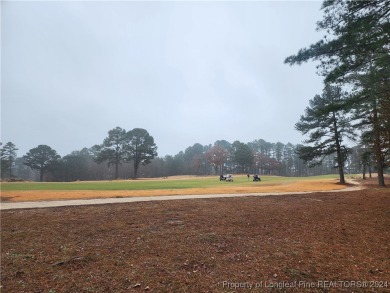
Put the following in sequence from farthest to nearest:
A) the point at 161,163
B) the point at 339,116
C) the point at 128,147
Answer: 1. the point at 161,163
2. the point at 128,147
3. the point at 339,116

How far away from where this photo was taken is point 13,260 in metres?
5.16

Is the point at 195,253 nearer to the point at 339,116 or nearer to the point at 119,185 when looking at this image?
the point at 119,185

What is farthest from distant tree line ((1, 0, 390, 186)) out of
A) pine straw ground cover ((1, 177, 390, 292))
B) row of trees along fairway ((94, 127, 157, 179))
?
pine straw ground cover ((1, 177, 390, 292))

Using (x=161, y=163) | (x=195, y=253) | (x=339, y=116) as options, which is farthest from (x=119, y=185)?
(x=161, y=163)

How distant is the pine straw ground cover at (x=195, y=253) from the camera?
13.2 ft

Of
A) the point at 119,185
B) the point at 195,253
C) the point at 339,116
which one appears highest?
the point at 339,116

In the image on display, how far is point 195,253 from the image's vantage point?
530cm

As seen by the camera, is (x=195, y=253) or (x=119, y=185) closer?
(x=195, y=253)

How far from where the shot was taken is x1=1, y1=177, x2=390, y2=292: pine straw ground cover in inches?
158

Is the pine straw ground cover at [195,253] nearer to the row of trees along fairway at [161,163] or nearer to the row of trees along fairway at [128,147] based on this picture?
the row of trees along fairway at [161,163]

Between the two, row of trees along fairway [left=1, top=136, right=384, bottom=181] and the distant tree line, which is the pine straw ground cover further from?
row of trees along fairway [left=1, top=136, right=384, bottom=181]

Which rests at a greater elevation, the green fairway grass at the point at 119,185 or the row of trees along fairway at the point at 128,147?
the row of trees along fairway at the point at 128,147

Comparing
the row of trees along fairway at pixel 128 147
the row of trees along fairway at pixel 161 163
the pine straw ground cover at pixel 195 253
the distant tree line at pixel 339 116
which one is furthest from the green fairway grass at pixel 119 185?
the row of trees along fairway at pixel 128 147

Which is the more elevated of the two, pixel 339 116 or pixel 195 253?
pixel 339 116
